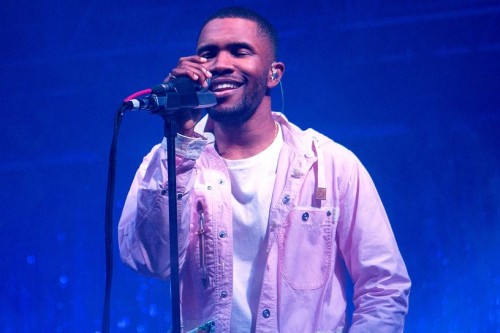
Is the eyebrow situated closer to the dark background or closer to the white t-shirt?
the white t-shirt

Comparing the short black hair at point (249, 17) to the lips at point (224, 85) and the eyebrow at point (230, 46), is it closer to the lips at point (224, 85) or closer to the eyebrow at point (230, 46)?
the eyebrow at point (230, 46)

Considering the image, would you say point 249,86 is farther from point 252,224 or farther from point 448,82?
point 448,82

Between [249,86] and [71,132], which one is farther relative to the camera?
[71,132]

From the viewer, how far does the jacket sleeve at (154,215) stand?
1.68 meters

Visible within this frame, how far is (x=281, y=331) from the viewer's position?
1844mm

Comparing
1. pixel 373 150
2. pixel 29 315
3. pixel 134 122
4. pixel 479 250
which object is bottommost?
pixel 29 315

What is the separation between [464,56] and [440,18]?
8.5 inches

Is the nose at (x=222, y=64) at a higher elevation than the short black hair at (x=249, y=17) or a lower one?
lower

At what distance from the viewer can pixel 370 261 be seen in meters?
1.86

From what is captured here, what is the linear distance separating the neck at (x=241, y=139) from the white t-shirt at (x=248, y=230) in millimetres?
43

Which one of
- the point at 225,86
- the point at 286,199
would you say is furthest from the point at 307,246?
the point at 225,86

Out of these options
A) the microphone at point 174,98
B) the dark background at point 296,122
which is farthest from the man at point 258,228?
the dark background at point 296,122

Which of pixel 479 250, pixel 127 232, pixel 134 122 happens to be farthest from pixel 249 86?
pixel 479 250

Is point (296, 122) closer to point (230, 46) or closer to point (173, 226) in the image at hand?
point (230, 46)
